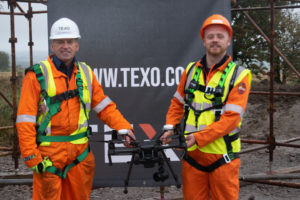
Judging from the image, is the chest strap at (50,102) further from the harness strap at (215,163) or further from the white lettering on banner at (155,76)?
the white lettering on banner at (155,76)

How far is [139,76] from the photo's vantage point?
391 cm

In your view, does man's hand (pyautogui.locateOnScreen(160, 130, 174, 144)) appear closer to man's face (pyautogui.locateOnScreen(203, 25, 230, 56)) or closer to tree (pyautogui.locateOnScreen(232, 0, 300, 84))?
man's face (pyautogui.locateOnScreen(203, 25, 230, 56))

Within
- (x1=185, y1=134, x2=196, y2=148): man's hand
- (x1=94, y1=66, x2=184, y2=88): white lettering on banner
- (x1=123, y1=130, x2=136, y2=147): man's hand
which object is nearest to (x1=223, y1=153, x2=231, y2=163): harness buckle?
(x1=185, y1=134, x2=196, y2=148): man's hand

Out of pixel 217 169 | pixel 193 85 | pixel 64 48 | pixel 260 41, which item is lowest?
pixel 217 169

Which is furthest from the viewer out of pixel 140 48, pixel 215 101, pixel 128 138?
pixel 140 48

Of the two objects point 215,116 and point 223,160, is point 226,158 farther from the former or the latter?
point 215,116

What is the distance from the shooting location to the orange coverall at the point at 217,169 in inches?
109

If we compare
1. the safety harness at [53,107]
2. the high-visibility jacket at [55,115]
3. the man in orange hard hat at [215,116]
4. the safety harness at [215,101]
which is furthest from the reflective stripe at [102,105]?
the safety harness at [215,101]

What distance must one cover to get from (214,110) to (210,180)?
58 cm

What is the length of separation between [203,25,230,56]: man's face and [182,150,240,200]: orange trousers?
82 centimetres

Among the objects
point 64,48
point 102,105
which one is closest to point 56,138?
point 102,105

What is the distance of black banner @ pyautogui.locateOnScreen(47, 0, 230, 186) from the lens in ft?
12.6

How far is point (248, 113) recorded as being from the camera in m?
13.1

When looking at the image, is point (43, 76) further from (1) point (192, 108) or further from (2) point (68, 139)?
(1) point (192, 108)
